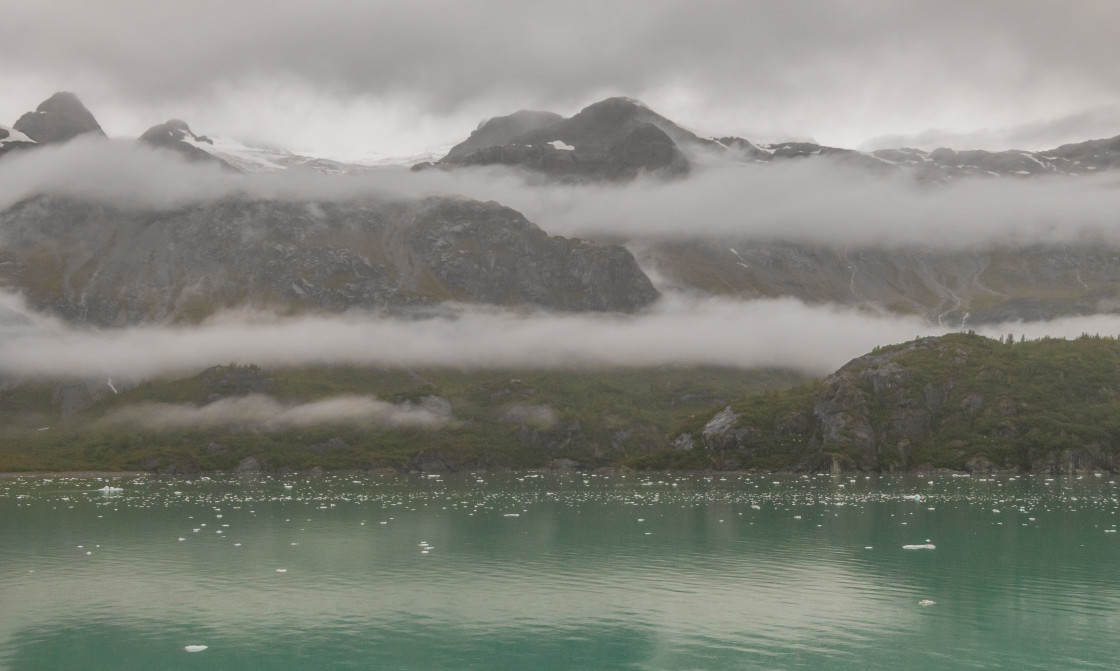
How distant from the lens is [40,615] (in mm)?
50625

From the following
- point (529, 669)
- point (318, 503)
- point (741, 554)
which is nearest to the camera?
point (529, 669)

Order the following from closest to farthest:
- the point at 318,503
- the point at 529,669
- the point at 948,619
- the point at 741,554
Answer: the point at 529,669 < the point at 948,619 < the point at 741,554 < the point at 318,503

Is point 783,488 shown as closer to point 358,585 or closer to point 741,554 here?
point 741,554

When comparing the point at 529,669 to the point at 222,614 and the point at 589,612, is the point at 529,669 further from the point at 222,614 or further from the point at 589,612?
the point at 222,614

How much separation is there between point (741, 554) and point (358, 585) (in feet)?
94.5

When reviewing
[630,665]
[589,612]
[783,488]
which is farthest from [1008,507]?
[630,665]

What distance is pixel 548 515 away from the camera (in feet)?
344

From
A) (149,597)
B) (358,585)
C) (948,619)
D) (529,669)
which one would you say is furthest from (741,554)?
(149,597)

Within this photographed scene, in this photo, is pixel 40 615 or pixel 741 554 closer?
pixel 40 615

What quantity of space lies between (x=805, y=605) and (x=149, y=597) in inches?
1495

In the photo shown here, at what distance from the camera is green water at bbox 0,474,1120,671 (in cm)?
4191

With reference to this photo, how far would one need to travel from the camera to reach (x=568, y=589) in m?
57.1

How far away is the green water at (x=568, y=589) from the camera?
41906 millimetres

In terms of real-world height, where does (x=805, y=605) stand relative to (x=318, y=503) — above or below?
above
